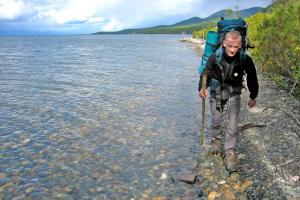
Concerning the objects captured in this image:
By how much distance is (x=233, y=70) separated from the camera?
8.04 m

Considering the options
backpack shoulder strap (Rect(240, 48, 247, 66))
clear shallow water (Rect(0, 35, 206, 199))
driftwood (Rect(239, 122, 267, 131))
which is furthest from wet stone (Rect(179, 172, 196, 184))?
driftwood (Rect(239, 122, 267, 131))

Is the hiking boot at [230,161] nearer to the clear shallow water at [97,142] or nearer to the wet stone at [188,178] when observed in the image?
the wet stone at [188,178]

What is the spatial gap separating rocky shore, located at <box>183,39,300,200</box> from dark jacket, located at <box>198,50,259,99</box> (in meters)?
1.97

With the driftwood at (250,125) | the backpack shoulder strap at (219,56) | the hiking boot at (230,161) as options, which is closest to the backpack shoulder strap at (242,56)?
the backpack shoulder strap at (219,56)

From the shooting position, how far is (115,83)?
24781mm

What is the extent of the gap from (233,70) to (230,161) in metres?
2.45

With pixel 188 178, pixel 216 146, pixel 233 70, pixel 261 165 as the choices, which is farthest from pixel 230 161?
pixel 233 70

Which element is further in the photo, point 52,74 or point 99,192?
point 52,74

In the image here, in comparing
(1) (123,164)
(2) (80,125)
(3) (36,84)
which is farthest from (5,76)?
(1) (123,164)

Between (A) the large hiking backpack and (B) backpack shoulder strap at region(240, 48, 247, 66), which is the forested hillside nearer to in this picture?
(A) the large hiking backpack

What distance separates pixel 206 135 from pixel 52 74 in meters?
22.1

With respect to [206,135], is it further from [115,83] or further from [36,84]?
[36,84]

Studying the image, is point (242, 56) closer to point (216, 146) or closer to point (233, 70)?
point (233, 70)

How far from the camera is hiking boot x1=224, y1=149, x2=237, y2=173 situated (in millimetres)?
8852
